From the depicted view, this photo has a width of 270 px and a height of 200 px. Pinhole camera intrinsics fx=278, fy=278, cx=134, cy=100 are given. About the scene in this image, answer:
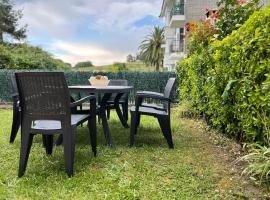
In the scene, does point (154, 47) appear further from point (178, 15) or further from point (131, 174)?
point (131, 174)

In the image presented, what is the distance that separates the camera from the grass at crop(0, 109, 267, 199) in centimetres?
243

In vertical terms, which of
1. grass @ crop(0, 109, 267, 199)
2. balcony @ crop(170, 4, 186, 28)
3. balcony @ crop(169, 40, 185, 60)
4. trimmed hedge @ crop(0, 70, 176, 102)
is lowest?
grass @ crop(0, 109, 267, 199)

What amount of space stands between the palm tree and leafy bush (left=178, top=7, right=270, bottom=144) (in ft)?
94.4

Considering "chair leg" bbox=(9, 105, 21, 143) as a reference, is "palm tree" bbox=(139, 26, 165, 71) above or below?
above

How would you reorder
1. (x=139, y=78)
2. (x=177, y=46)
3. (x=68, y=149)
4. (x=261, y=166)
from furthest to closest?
(x=177, y=46)
(x=139, y=78)
(x=68, y=149)
(x=261, y=166)

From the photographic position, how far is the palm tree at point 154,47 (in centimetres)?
3272

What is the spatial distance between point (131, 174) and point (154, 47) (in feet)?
102

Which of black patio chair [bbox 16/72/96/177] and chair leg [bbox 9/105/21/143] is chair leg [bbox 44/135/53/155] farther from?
chair leg [bbox 9/105/21/143]

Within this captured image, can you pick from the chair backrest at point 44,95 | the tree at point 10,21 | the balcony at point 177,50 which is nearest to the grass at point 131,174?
the chair backrest at point 44,95

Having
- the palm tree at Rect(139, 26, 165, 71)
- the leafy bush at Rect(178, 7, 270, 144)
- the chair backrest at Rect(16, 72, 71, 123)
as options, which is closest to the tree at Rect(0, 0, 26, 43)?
the palm tree at Rect(139, 26, 165, 71)

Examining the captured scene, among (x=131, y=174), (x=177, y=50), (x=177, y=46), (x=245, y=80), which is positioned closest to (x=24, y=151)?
(x=131, y=174)

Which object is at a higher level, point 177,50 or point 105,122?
point 177,50

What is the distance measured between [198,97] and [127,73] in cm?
528

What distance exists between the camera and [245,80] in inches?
116
